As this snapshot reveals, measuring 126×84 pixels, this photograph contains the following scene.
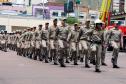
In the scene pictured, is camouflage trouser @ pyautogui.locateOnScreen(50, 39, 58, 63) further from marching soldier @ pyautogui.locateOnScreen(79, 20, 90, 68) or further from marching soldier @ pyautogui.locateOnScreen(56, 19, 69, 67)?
marching soldier @ pyautogui.locateOnScreen(79, 20, 90, 68)

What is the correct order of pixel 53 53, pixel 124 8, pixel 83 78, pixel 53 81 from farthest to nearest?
1. pixel 124 8
2. pixel 53 53
3. pixel 83 78
4. pixel 53 81

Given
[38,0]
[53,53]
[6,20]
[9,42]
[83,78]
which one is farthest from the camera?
[38,0]

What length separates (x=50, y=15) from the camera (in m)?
104

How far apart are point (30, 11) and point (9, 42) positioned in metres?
54.3

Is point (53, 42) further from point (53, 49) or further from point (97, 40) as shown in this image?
point (97, 40)

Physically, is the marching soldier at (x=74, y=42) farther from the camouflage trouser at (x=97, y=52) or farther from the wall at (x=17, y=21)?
the wall at (x=17, y=21)

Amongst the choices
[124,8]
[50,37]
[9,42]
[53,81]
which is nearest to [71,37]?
[50,37]

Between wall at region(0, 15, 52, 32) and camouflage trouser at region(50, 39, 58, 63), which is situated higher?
camouflage trouser at region(50, 39, 58, 63)

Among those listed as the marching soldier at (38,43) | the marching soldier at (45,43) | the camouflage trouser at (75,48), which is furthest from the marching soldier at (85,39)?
the marching soldier at (38,43)

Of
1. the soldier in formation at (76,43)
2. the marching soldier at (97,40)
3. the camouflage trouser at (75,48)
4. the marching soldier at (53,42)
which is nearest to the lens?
the marching soldier at (97,40)

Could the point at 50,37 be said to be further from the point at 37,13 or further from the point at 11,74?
the point at 37,13

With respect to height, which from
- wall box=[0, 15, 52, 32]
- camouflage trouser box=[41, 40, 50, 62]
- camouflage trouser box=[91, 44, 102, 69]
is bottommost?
wall box=[0, 15, 52, 32]

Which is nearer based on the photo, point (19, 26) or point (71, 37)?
point (71, 37)

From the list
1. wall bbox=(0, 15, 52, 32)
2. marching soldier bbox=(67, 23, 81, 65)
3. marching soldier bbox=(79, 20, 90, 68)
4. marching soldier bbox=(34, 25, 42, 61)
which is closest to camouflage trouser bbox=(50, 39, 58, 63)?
marching soldier bbox=(67, 23, 81, 65)
